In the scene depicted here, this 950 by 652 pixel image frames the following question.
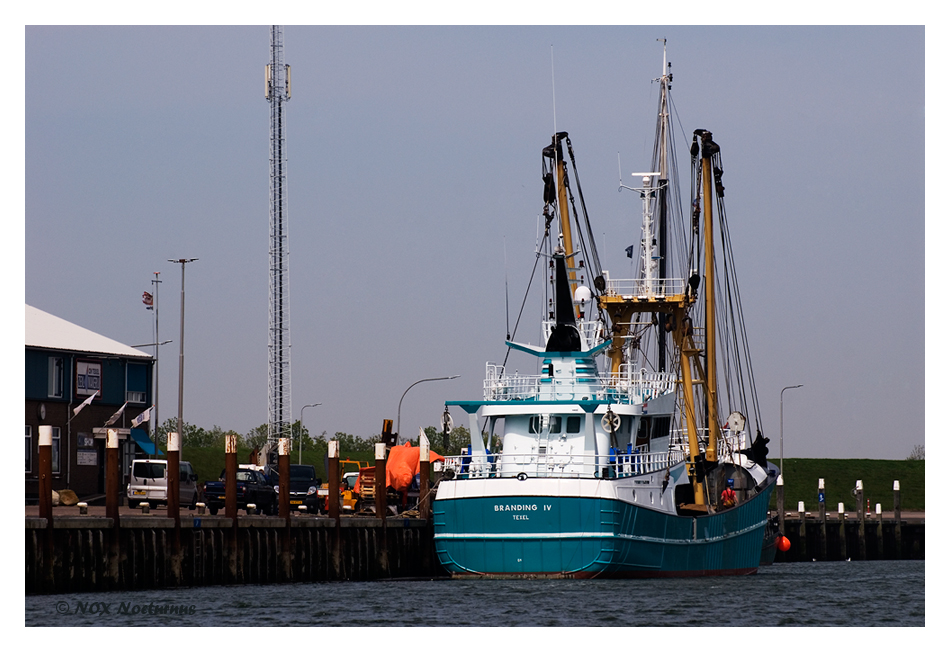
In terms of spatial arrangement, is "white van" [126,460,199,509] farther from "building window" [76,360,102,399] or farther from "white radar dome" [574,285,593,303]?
"white radar dome" [574,285,593,303]

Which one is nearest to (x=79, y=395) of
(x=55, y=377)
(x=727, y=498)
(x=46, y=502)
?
(x=55, y=377)

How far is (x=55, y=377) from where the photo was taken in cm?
5800

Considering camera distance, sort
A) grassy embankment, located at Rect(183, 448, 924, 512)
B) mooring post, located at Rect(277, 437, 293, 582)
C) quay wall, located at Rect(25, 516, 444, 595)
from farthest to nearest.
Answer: grassy embankment, located at Rect(183, 448, 924, 512)
mooring post, located at Rect(277, 437, 293, 582)
quay wall, located at Rect(25, 516, 444, 595)

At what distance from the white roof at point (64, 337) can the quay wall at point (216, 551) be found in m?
19.3

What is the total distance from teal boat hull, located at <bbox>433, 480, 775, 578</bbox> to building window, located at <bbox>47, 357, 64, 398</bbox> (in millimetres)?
21172

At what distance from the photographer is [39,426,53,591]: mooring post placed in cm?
3322

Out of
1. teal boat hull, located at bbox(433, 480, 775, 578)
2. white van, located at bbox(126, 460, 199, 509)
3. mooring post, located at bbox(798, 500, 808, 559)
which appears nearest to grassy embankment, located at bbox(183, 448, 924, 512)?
mooring post, located at bbox(798, 500, 808, 559)

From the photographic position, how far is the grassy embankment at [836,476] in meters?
105

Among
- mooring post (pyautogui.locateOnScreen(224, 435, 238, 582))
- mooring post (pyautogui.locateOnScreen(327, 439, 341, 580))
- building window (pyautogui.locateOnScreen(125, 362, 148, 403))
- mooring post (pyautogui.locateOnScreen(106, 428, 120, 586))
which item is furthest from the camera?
building window (pyautogui.locateOnScreen(125, 362, 148, 403))

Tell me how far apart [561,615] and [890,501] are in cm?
8421

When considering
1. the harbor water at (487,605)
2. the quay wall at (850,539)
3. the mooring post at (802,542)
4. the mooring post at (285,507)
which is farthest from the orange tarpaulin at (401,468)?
the mooring post at (802,542)

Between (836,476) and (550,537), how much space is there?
79.5m

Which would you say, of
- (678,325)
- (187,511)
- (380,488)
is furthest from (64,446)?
(678,325)

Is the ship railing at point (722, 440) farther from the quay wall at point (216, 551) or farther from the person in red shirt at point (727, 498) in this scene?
the quay wall at point (216, 551)
